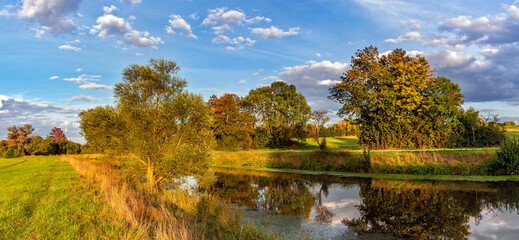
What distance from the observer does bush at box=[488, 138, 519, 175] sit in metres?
17.6

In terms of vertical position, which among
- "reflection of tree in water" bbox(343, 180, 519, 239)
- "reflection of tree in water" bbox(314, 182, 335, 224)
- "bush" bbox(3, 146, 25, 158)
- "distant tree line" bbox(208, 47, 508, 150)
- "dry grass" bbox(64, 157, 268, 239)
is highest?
"distant tree line" bbox(208, 47, 508, 150)

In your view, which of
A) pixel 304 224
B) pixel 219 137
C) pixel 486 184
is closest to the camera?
pixel 304 224

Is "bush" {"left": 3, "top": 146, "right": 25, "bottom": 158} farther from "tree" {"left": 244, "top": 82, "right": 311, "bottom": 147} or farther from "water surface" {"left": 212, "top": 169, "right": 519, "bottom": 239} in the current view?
"water surface" {"left": 212, "top": 169, "right": 519, "bottom": 239}

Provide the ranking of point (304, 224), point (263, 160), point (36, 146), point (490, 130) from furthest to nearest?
point (36, 146)
point (490, 130)
point (263, 160)
point (304, 224)

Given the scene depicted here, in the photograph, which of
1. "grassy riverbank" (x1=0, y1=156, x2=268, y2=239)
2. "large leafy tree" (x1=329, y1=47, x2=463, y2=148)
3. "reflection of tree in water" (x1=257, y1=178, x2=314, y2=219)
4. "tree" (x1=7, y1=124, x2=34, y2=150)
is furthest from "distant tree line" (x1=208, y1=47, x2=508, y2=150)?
"tree" (x1=7, y1=124, x2=34, y2=150)

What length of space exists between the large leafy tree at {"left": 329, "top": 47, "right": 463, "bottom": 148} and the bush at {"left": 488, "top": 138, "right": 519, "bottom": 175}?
52.0 ft

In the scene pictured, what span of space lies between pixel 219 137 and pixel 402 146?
37.0 meters

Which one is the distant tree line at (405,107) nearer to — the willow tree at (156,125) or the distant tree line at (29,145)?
the willow tree at (156,125)

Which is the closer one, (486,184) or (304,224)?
(304,224)

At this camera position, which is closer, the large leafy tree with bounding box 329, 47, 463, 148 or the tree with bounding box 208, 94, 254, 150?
the large leafy tree with bounding box 329, 47, 463, 148

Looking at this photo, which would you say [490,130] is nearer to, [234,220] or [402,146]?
[402,146]

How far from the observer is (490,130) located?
34.4m

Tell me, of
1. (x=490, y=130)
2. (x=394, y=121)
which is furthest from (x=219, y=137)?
(x=490, y=130)

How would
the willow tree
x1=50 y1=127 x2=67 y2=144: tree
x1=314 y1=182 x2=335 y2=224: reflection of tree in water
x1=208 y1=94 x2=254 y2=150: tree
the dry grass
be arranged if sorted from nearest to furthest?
the dry grass < x1=314 y1=182 x2=335 y2=224: reflection of tree in water < the willow tree < x1=208 y1=94 x2=254 y2=150: tree < x1=50 y1=127 x2=67 y2=144: tree
